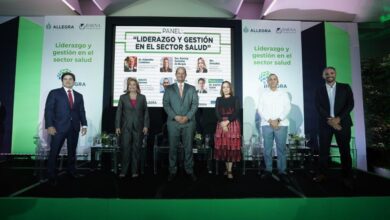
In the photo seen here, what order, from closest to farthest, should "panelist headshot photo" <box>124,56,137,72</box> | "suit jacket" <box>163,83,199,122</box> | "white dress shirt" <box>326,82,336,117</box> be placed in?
"white dress shirt" <box>326,82,336,117</box>, "suit jacket" <box>163,83,199,122</box>, "panelist headshot photo" <box>124,56,137,72</box>

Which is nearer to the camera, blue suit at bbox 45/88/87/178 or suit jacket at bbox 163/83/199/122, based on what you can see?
blue suit at bbox 45/88/87/178

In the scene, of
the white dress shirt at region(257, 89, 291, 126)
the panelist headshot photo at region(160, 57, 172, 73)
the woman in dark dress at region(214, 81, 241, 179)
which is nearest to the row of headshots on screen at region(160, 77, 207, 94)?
the panelist headshot photo at region(160, 57, 172, 73)

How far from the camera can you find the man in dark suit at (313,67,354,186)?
338 cm

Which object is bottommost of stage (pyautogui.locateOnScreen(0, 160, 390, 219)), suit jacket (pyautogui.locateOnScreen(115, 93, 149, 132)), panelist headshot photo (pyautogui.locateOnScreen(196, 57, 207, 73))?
stage (pyautogui.locateOnScreen(0, 160, 390, 219))

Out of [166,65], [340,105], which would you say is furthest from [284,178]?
[166,65]

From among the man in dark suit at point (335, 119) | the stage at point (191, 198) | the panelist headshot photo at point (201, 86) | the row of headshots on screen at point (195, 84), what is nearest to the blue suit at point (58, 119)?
the stage at point (191, 198)

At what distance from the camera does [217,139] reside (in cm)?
379

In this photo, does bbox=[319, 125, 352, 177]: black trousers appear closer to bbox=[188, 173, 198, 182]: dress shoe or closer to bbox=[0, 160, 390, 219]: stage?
bbox=[0, 160, 390, 219]: stage

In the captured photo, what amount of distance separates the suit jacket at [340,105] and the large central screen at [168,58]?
2055 millimetres

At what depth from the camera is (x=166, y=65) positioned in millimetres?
5121

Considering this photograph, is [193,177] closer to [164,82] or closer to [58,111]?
[58,111]

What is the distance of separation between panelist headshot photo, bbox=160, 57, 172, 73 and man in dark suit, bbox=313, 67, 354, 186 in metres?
2.76

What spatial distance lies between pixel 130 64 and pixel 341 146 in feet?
12.7

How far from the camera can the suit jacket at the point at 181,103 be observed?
3.64 meters
